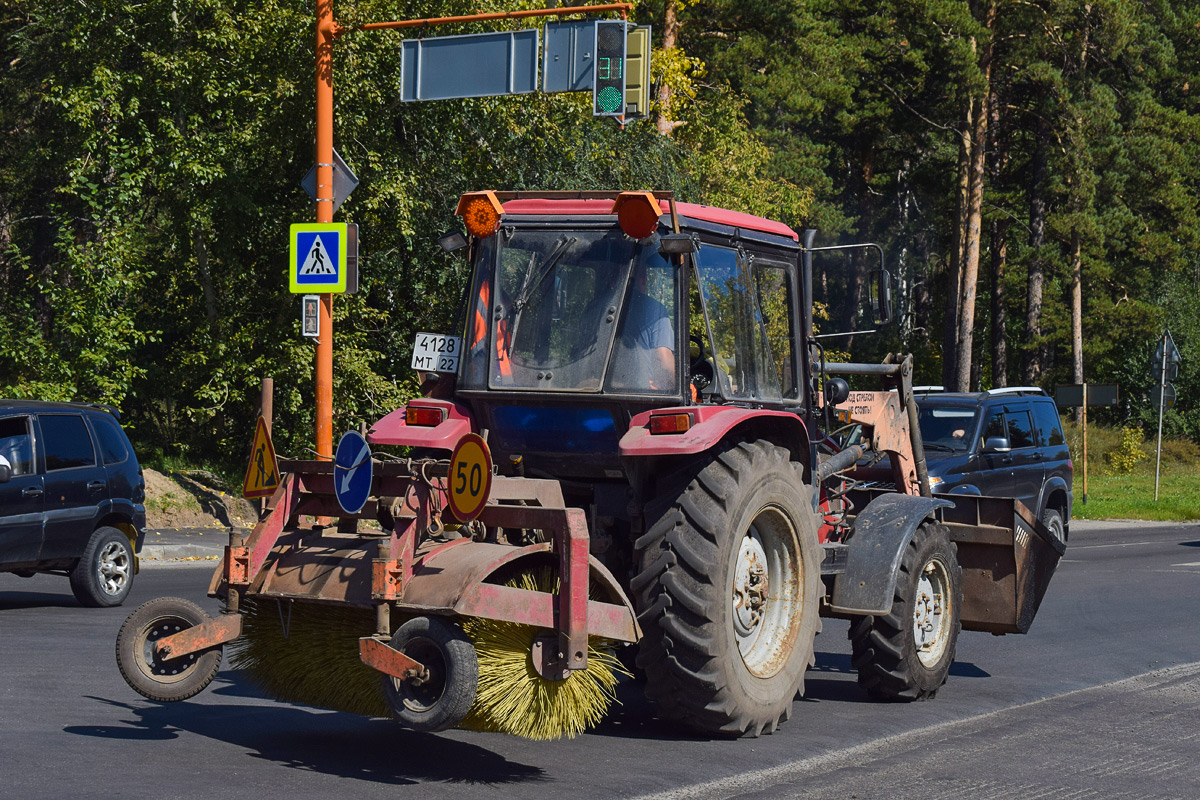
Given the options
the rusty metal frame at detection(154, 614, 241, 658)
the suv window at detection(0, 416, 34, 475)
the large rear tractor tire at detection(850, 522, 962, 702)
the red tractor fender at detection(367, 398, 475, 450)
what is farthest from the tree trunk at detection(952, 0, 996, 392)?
the rusty metal frame at detection(154, 614, 241, 658)

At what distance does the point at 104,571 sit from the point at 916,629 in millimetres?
7686

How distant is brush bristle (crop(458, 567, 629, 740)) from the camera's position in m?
6.17

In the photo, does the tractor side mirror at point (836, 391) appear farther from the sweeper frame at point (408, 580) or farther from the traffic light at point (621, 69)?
the traffic light at point (621, 69)

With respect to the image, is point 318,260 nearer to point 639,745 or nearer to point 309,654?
point 309,654

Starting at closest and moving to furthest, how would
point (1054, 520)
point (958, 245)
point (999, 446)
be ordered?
1. point (999, 446)
2. point (1054, 520)
3. point (958, 245)

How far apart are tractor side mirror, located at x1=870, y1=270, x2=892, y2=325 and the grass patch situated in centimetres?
2326

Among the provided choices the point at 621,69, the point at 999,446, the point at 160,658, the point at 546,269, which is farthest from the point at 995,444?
the point at 160,658

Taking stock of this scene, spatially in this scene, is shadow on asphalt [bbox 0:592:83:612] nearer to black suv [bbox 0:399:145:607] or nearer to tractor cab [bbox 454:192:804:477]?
black suv [bbox 0:399:145:607]

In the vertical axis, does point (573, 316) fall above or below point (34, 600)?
above

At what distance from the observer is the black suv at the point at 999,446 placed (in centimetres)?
1700

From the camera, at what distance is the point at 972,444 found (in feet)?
57.0

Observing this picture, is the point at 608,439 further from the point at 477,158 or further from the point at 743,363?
the point at 477,158

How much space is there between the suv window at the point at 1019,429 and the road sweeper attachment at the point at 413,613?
12.5 meters

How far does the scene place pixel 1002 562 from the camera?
9.92 m
